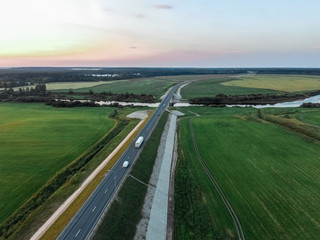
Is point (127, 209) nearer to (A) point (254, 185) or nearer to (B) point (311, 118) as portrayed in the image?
(A) point (254, 185)

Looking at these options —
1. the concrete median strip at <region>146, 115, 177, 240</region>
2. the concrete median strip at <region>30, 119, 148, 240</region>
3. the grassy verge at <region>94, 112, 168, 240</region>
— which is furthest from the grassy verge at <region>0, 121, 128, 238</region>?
the concrete median strip at <region>146, 115, 177, 240</region>

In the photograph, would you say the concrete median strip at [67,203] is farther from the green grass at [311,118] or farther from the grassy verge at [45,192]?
the green grass at [311,118]

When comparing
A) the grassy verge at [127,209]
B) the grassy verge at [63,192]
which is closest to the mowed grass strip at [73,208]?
the grassy verge at [63,192]

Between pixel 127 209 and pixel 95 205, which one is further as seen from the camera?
pixel 127 209

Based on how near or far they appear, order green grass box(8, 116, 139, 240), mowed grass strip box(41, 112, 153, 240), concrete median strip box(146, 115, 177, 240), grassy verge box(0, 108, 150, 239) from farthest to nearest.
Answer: concrete median strip box(146, 115, 177, 240)
grassy verge box(0, 108, 150, 239)
green grass box(8, 116, 139, 240)
mowed grass strip box(41, 112, 153, 240)

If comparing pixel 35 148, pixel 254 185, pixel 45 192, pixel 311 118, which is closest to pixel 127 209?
pixel 45 192

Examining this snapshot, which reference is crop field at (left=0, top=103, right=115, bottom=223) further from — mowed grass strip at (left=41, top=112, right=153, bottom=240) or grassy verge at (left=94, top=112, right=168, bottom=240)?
grassy verge at (left=94, top=112, right=168, bottom=240)
